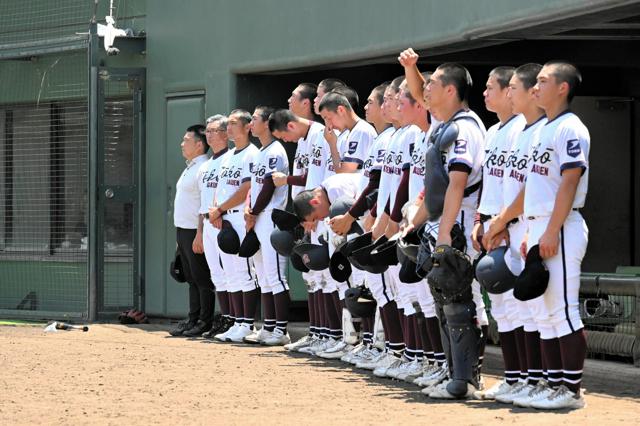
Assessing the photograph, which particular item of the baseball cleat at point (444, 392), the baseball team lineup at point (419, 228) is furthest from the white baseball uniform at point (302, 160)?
the baseball cleat at point (444, 392)

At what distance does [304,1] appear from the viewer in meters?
12.6

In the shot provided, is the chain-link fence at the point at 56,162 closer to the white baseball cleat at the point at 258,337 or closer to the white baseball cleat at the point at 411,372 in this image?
the white baseball cleat at the point at 258,337

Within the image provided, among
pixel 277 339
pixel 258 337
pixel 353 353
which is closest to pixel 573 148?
pixel 353 353

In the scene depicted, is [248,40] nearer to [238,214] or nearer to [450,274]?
[238,214]

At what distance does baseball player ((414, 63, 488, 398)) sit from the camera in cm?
761

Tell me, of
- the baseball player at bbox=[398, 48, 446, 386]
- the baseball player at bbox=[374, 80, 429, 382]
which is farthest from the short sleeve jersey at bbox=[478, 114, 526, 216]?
the baseball player at bbox=[374, 80, 429, 382]

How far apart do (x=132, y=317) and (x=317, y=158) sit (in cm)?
430

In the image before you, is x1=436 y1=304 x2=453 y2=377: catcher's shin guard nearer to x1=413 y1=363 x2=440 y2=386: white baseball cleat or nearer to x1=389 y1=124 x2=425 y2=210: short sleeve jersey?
x1=413 y1=363 x2=440 y2=386: white baseball cleat

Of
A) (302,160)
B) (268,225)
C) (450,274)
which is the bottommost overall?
(450,274)

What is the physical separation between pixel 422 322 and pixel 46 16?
355 inches

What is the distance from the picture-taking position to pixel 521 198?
7.30 m

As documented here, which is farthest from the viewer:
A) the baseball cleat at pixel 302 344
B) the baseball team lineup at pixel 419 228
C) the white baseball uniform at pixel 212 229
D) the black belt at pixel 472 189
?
the white baseball uniform at pixel 212 229

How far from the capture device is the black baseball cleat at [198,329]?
12969 millimetres

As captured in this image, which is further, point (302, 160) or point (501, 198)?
point (302, 160)
